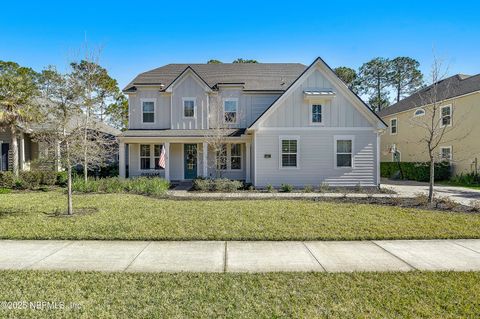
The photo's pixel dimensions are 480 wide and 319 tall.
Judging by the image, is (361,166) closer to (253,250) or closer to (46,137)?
(253,250)

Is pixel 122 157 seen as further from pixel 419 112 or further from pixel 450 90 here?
pixel 450 90

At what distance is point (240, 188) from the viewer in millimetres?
15430

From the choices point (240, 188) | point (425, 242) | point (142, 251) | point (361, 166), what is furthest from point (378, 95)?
point (142, 251)

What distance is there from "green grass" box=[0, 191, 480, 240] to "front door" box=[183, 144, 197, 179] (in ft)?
25.6

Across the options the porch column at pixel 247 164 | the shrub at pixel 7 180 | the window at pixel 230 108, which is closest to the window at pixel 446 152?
the porch column at pixel 247 164

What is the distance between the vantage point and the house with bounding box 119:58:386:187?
50.2 feet

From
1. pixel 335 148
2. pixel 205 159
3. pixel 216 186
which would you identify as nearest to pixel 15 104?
pixel 205 159

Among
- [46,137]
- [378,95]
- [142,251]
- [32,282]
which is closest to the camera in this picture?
[32,282]

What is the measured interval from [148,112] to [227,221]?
13106mm

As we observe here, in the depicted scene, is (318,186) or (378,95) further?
(378,95)

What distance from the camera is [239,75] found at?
66.2 ft

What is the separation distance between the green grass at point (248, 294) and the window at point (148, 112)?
49.1 feet

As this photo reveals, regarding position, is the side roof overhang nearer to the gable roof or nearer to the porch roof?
the porch roof

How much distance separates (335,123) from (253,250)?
1143 centimetres
